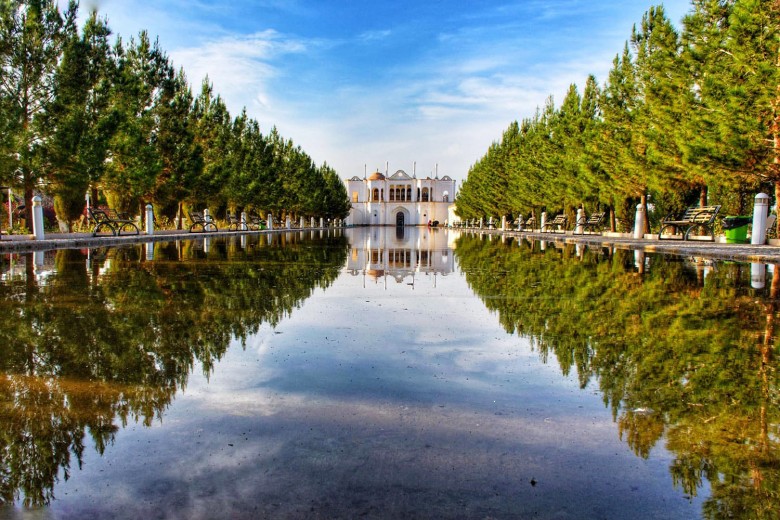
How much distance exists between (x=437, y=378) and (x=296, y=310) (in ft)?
10.1

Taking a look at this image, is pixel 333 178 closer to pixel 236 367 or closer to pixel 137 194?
pixel 137 194

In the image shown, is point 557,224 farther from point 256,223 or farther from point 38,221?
point 38,221

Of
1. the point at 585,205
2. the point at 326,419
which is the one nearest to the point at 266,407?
the point at 326,419

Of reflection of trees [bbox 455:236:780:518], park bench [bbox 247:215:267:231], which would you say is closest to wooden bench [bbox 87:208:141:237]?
park bench [bbox 247:215:267:231]

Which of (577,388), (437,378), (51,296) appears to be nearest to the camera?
(577,388)

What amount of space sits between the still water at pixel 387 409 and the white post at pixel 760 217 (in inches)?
435

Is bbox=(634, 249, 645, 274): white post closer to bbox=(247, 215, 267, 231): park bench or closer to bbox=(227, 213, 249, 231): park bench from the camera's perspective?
bbox=(227, 213, 249, 231): park bench

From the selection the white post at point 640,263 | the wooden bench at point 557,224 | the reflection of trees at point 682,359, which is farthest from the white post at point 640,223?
the reflection of trees at point 682,359

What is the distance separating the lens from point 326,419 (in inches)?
117

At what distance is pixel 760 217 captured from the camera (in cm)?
1644

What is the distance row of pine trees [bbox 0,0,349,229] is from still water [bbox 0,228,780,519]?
15545 millimetres

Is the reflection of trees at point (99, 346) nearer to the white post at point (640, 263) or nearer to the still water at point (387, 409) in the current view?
the still water at point (387, 409)

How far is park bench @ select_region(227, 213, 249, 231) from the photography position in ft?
119

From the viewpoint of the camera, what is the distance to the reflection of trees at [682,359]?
2.43 meters
